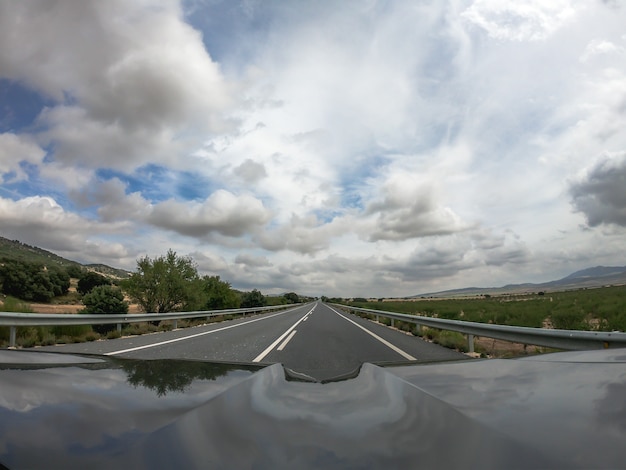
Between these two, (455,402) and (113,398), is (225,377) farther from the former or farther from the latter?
(455,402)

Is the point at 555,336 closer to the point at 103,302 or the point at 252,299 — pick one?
→ the point at 103,302

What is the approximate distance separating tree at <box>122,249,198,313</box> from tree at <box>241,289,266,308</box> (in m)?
38.0

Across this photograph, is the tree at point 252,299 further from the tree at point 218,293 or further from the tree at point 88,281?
the tree at point 88,281

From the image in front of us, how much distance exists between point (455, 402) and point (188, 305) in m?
34.4

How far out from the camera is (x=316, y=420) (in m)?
1.50

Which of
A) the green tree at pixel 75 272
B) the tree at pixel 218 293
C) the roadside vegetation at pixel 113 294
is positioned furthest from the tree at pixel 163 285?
the green tree at pixel 75 272

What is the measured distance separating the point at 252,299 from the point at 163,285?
44.1 metres

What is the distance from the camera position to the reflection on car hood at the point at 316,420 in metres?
1.08

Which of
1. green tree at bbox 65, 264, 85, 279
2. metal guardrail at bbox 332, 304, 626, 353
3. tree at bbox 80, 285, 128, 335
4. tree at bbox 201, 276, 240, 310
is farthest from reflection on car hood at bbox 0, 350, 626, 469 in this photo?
green tree at bbox 65, 264, 85, 279

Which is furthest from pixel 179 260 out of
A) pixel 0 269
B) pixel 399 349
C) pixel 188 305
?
pixel 0 269

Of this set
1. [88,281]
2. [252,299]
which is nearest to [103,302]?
[252,299]

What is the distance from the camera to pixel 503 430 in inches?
48.3

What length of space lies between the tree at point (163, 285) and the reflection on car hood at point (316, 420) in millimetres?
31515

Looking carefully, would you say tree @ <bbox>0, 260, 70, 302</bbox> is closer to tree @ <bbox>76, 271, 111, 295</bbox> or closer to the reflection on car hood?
tree @ <bbox>76, 271, 111, 295</bbox>
